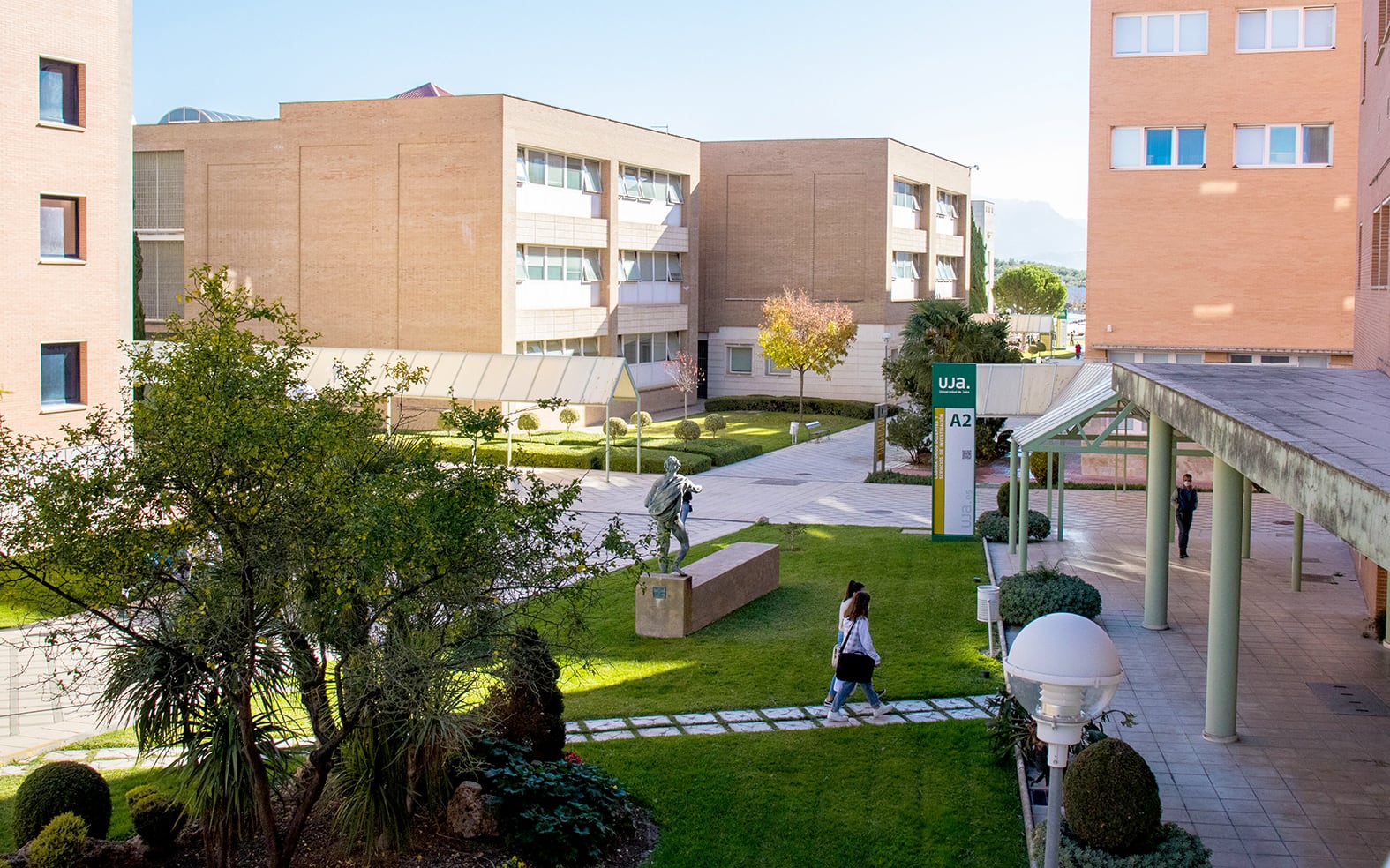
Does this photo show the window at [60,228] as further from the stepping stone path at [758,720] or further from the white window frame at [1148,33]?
the white window frame at [1148,33]

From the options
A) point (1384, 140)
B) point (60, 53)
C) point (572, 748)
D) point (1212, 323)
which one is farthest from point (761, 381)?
point (572, 748)

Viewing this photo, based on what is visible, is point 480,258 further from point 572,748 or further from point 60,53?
point 572,748

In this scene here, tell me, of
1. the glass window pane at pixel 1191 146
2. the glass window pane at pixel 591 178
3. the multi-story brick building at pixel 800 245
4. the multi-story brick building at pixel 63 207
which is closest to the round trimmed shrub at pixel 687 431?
the glass window pane at pixel 591 178

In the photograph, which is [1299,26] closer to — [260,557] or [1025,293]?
[260,557]

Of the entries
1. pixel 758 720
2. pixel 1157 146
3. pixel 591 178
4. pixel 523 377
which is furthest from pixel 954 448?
pixel 591 178

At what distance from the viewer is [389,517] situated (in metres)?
7.61

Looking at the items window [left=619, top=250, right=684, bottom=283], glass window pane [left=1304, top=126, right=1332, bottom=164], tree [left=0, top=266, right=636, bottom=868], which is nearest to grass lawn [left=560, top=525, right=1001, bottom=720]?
tree [left=0, top=266, right=636, bottom=868]

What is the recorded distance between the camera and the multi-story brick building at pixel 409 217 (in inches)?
1545

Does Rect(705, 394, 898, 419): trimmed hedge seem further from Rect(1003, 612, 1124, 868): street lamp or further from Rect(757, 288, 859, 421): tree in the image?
Rect(1003, 612, 1124, 868): street lamp

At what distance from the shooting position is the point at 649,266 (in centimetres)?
4862

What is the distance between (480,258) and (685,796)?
99.6 feet

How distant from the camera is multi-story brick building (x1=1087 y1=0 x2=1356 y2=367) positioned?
3178 centimetres

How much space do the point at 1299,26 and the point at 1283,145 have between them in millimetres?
2862

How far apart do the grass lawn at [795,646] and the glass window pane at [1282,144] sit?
16828mm
